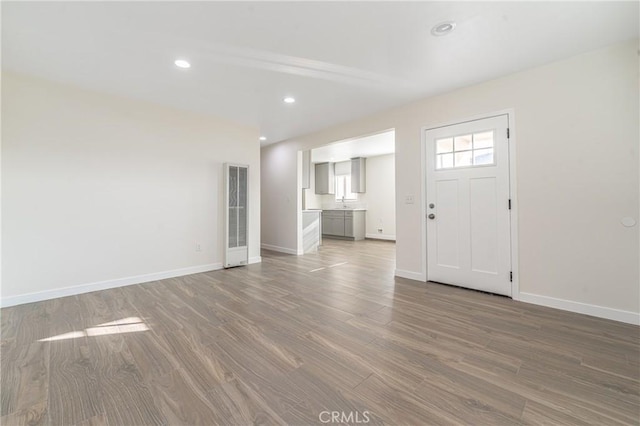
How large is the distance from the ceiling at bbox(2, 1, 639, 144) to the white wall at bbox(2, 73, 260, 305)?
0.37 meters

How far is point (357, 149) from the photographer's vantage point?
7.34 metres

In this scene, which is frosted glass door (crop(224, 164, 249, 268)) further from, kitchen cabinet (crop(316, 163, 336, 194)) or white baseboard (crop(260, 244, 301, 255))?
kitchen cabinet (crop(316, 163, 336, 194))

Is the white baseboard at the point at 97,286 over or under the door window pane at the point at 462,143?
under

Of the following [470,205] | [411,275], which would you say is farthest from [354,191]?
[470,205]

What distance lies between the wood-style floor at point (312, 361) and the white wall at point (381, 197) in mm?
5002

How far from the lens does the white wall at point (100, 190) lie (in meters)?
2.96

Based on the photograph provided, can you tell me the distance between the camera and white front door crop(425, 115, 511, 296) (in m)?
3.14

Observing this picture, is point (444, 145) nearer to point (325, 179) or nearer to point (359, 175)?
point (359, 175)

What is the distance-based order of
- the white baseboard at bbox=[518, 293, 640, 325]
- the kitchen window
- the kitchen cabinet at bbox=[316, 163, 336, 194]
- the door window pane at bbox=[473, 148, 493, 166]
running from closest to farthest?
1. the white baseboard at bbox=[518, 293, 640, 325]
2. the door window pane at bbox=[473, 148, 493, 166]
3. the kitchen cabinet at bbox=[316, 163, 336, 194]
4. the kitchen window

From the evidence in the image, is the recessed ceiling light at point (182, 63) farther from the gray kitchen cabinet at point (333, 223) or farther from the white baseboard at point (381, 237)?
the white baseboard at point (381, 237)

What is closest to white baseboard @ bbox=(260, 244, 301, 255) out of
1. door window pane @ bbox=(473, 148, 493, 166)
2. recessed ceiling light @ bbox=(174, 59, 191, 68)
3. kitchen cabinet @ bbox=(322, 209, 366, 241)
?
kitchen cabinet @ bbox=(322, 209, 366, 241)

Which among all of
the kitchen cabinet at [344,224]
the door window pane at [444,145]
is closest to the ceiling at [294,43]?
the door window pane at [444,145]

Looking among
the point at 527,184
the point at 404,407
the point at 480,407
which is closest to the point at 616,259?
the point at 527,184

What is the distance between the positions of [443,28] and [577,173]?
77.9 inches
